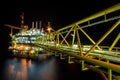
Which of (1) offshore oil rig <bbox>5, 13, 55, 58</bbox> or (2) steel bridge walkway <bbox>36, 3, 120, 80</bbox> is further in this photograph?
(1) offshore oil rig <bbox>5, 13, 55, 58</bbox>

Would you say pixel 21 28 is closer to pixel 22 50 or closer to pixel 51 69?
pixel 22 50

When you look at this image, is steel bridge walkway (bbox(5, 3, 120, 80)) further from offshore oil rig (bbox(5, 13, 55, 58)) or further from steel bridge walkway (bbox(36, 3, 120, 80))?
offshore oil rig (bbox(5, 13, 55, 58))

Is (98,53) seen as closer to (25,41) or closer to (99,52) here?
(99,52)

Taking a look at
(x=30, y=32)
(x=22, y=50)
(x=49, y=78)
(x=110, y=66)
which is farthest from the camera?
(x=30, y=32)

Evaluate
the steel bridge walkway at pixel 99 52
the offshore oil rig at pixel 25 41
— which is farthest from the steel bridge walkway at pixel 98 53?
the offshore oil rig at pixel 25 41

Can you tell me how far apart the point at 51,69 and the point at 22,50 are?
2984 centimetres

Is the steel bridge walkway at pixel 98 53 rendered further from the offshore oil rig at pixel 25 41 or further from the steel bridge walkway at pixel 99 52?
the offshore oil rig at pixel 25 41

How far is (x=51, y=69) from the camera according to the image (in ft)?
176

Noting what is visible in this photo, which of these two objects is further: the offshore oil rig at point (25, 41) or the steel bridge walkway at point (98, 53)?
the offshore oil rig at point (25, 41)

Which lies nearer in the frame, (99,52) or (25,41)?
(99,52)

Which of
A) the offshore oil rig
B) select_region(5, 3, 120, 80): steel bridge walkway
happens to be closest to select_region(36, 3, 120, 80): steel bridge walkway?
select_region(5, 3, 120, 80): steel bridge walkway

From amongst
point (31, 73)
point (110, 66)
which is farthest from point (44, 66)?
point (110, 66)

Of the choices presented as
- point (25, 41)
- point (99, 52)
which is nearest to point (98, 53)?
point (99, 52)

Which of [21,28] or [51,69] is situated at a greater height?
[21,28]
